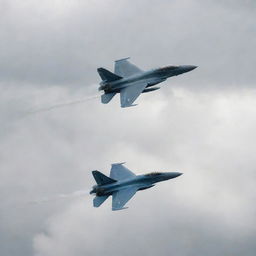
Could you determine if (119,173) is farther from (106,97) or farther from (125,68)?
(125,68)

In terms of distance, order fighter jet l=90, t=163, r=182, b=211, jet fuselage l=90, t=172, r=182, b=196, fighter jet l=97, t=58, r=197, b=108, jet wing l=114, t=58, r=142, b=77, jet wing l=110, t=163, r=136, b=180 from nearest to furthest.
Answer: fighter jet l=90, t=163, r=182, b=211, jet fuselage l=90, t=172, r=182, b=196, fighter jet l=97, t=58, r=197, b=108, jet wing l=110, t=163, r=136, b=180, jet wing l=114, t=58, r=142, b=77

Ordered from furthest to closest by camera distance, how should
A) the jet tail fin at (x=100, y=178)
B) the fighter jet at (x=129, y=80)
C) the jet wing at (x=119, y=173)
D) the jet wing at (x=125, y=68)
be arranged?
the jet wing at (x=125, y=68) → the jet wing at (x=119, y=173) → the fighter jet at (x=129, y=80) → the jet tail fin at (x=100, y=178)

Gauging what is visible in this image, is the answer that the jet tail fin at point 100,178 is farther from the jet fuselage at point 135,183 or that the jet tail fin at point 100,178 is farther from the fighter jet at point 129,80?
the fighter jet at point 129,80

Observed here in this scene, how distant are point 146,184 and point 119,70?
823 inches

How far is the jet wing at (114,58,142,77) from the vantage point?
Answer: 494ft

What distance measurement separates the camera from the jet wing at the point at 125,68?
151 metres

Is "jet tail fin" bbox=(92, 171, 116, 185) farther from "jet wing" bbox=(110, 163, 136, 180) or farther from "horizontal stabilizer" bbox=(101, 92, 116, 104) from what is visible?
"horizontal stabilizer" bbox=(101, 92, 116, 104)

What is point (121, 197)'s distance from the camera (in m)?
143

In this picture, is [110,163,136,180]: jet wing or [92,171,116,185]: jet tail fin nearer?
[92,171,116,185]: jet tail fin

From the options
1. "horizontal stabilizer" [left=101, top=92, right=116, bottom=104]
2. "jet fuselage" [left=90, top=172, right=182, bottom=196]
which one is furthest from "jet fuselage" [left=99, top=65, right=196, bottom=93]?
"jet fuselage" [left=90, top=172, right=182, bottom=196]

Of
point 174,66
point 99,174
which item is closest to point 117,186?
point 99,174

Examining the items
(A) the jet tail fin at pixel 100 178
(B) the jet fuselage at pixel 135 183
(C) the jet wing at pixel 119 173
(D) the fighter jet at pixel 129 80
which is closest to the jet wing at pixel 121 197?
(B) the jet fuselage at pixel 135 183

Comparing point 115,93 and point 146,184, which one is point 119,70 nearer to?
point 115,93

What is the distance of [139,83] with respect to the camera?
14762 cm
